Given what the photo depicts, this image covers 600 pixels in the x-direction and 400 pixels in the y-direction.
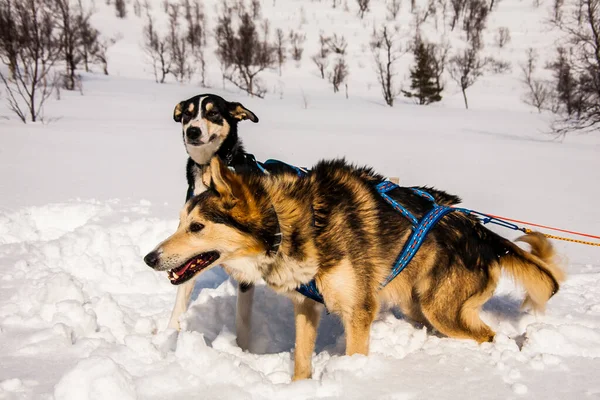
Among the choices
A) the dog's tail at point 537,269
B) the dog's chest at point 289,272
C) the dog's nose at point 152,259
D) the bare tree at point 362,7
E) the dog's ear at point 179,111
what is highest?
the bare tree at point 362,7

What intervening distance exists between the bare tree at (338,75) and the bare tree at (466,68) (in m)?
9.14

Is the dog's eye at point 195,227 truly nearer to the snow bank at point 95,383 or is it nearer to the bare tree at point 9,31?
the snow bank at point 95,383

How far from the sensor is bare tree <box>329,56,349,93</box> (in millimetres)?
36806

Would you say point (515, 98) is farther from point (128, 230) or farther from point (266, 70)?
point (128, 230)

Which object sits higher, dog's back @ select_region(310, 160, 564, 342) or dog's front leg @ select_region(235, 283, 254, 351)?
dog's back @ select_region(310, 160, 564, 342)

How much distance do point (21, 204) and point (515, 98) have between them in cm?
3702

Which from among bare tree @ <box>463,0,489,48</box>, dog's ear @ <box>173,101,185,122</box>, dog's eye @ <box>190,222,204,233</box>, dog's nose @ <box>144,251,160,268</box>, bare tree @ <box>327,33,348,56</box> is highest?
bare tree @ <box>463,0,489,48</box>

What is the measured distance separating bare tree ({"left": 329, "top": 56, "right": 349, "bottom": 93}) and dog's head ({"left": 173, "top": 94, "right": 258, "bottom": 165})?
Answer: 108 feet

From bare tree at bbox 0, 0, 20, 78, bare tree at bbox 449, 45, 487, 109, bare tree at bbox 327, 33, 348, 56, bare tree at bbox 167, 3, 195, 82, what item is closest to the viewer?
bare tree at bbox 0, 0, 20, 78

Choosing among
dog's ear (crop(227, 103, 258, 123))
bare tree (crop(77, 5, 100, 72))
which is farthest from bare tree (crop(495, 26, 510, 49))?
dog's ear (crop(227, 103, 258, 123))

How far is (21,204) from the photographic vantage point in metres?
5.89

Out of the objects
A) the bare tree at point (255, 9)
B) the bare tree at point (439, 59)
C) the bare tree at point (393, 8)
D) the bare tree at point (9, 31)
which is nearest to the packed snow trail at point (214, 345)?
the bare tree at point (9, 31)

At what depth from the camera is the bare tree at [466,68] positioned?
118ft

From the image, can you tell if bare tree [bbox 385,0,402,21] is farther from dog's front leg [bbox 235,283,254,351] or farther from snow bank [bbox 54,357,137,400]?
snow bank [bbox 54,357,137,400]
